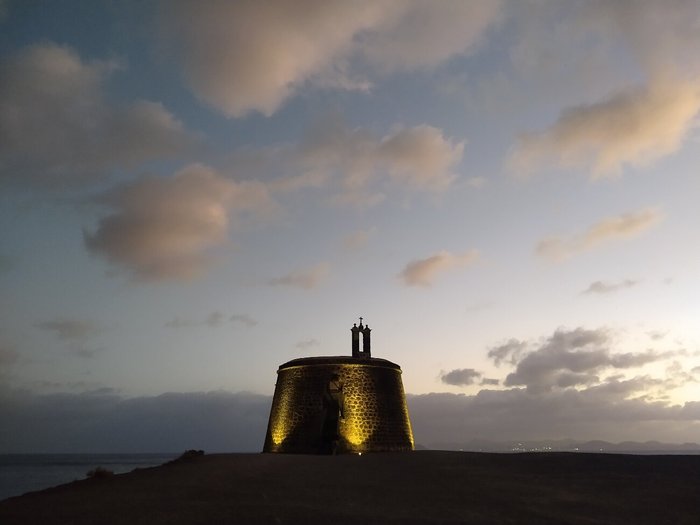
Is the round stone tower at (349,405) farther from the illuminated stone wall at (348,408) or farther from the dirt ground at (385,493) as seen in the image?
the dirt ground at (385,493)

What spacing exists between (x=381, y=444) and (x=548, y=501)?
17.3m

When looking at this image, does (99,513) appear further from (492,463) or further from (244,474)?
(492,463)

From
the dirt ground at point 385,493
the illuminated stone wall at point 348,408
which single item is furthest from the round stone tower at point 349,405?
the dirt ground at point 385,493

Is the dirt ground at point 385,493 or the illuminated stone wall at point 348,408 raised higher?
the illuminated stone wall at point 348,408

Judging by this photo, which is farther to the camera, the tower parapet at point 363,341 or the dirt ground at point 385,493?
the tower parapet at point 363,341

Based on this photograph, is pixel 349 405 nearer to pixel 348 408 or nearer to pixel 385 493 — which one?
pixel 348 408

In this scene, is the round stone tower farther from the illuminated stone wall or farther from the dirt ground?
the dirt ground

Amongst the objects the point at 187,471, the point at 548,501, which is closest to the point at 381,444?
the point at 187,471

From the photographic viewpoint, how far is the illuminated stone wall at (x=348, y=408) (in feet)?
81.3

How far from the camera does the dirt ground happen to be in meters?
7.21

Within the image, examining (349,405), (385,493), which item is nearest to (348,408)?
(349,405)

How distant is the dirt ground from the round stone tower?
1205cm

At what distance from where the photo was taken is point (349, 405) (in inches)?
992

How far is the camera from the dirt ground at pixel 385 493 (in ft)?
23.6
